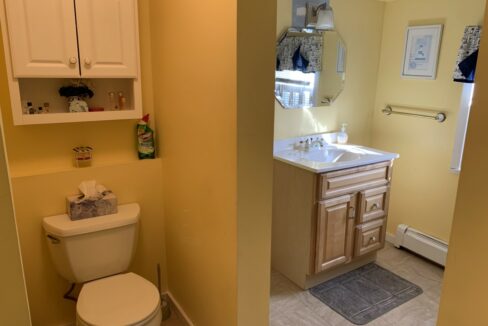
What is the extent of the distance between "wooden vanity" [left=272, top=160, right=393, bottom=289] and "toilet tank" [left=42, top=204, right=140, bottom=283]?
3.49 feet

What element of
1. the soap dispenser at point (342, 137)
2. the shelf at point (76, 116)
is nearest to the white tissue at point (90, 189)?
the shelf at point (76, 116)

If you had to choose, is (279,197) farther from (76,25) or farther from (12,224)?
(12,224)

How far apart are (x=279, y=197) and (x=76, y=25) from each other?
1.65m

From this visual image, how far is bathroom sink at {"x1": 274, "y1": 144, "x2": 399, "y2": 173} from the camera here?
7.91 feet

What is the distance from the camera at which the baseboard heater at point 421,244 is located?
2834 mm

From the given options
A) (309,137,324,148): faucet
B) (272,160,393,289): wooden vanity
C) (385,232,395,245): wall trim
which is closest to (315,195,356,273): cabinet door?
(272,160,393,289): wooden vanity

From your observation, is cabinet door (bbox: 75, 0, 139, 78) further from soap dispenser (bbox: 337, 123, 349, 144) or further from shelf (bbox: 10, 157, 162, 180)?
soap dispenser (bbox: 337, 123, 349, 144)

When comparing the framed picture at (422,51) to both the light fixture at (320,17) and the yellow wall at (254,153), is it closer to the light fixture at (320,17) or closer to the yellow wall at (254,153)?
the light fixture at (320,17)

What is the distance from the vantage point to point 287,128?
284cm

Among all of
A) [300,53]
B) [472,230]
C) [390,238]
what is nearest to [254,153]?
[472,230]

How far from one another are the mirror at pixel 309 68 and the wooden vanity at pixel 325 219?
573 millimetres

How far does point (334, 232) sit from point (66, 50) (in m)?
1.92

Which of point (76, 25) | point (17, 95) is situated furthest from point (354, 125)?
point (17, 95)

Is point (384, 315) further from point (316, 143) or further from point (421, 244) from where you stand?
point (316, 143)
